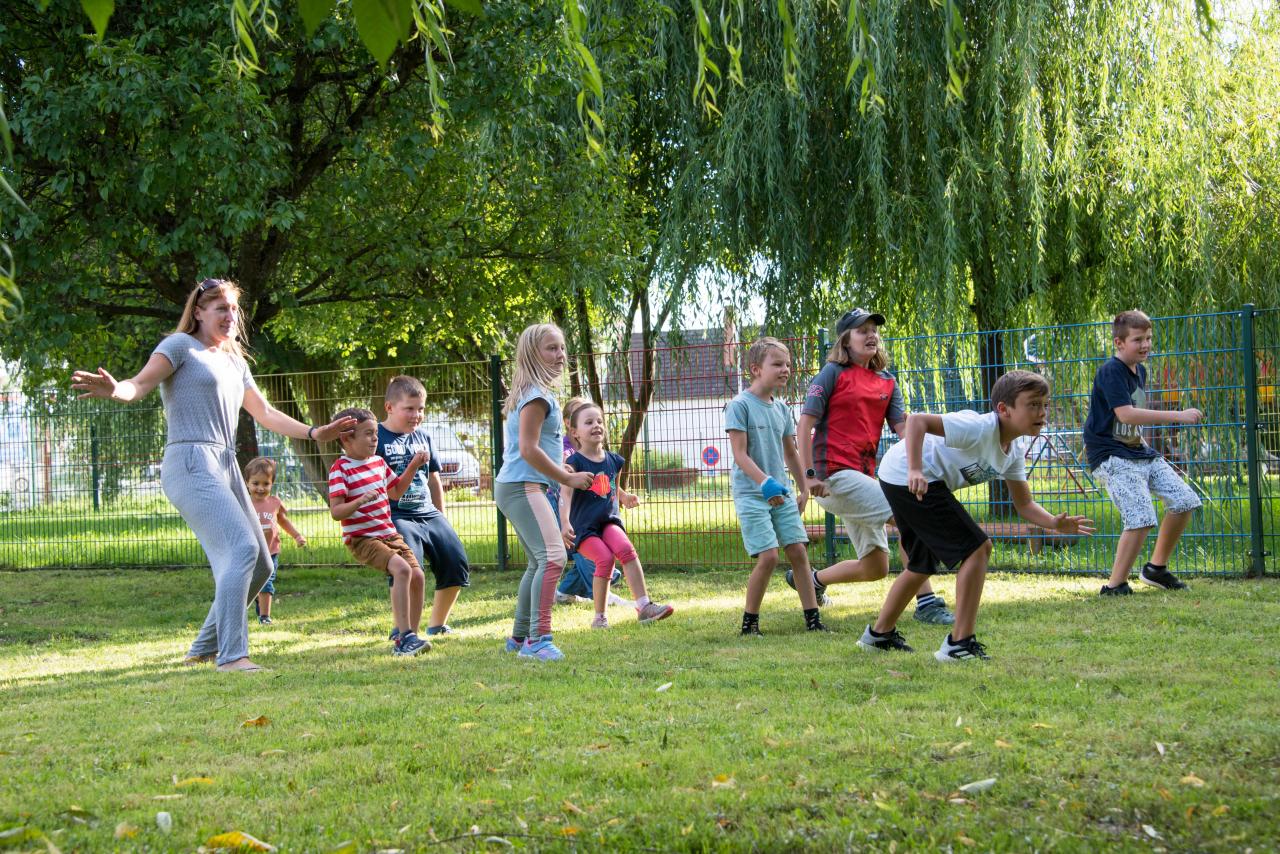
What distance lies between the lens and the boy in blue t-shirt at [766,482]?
7.19 metres

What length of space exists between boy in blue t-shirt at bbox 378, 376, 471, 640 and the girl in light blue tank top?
826mm

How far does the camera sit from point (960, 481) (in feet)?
19.5

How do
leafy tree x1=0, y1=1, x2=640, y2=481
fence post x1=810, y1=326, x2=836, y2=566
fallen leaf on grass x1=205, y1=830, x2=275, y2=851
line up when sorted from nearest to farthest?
fallen leaf on grass x1=205, y1=830, x2=275, y2=851
leafy tree x1=0, y1=1, x2=640, y2=481
fence post x1=810, y1=326, x2=836, y2=566

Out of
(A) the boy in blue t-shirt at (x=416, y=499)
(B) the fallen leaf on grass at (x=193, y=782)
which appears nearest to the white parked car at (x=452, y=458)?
(A) the boy in blue t-shirt at (x=416, y=499)

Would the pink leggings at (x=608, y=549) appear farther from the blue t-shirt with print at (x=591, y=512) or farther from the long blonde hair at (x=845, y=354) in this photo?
the long blonde hair at (x=845, y=354)

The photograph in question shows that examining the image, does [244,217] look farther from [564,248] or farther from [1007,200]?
[1007,200]

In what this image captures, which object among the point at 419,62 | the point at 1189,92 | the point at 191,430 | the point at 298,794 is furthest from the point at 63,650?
the point at 1189,92

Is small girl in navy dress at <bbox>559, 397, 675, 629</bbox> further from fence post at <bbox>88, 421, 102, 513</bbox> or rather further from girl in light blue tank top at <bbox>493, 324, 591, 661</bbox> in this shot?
fence post at <bbox>88, 421, 102, 513</bbox>

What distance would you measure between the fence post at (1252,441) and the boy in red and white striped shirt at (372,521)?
6371 millimetres

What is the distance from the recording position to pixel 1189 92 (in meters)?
12.2

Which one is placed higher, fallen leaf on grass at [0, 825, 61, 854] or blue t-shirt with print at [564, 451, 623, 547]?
blue t-shirt with print at [564, 451, 623, 547]

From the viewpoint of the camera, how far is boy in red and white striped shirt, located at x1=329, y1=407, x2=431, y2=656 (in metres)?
7.04

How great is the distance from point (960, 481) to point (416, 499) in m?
3.35

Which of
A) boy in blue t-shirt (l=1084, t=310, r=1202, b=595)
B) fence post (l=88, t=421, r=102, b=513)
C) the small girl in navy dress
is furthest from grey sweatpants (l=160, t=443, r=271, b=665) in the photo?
fence post (l=88, t=421, r=102, b=513)
